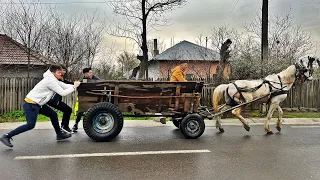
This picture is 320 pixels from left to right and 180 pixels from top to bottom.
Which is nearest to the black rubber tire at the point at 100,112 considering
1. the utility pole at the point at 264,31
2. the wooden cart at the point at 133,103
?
the wooden cart at the point at 133,103

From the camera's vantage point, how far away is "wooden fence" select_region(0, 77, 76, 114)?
44.2ft

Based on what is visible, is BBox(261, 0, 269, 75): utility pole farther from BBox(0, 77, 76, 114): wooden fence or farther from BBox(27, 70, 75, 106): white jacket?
BBox(27, 70, 75, 106): white jacket

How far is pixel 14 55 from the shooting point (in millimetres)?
18578

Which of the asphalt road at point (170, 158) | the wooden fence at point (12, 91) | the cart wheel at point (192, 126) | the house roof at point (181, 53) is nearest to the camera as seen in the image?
the asphalt road at point (170, 158)

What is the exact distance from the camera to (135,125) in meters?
10.9

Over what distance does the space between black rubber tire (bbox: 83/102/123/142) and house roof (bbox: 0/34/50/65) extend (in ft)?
36.4

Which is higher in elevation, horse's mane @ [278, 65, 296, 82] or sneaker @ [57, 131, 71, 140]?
horse's mane @ [278, 65, 296, 82]

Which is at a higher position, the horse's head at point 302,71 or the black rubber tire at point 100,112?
the horse's head at point 302,71

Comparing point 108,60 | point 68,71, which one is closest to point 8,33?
point 68,71

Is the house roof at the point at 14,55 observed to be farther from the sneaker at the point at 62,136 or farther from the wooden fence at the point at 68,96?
the sneaker at the point at 62,136

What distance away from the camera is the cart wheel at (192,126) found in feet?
26.7

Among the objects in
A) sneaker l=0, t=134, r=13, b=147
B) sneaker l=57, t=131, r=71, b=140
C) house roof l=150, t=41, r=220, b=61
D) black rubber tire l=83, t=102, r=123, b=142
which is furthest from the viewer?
house roof l=150, t=41, r=220, b=61

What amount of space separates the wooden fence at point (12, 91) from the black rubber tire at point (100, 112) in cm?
744

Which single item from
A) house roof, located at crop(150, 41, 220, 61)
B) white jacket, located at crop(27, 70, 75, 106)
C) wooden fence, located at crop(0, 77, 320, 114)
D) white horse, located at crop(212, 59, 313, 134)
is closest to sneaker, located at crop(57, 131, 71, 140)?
white jacket, located at crop(27, 70, 75, 106)
